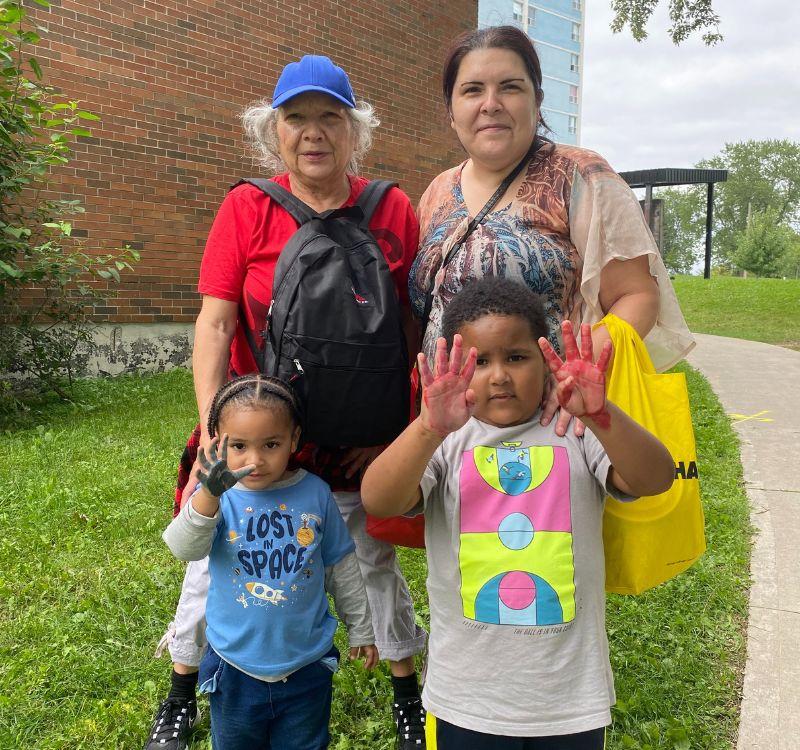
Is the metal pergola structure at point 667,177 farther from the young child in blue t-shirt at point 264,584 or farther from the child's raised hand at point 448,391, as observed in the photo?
the child's raised hand at point 448,391

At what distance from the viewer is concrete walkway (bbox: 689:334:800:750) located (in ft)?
8.75

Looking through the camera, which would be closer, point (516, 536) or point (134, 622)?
point (516, 536)

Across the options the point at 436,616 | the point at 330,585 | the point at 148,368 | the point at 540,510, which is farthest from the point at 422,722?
the point at 148,368

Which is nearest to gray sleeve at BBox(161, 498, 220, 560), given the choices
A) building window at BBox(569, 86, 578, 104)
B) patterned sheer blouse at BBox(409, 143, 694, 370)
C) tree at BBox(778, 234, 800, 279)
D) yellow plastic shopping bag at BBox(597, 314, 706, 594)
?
patterned sheer blouse at BBox(409, 143, 694, 370)

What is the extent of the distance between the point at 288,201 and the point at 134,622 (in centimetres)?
211

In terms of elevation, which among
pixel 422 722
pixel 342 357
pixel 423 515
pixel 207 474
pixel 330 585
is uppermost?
pixel 342 357

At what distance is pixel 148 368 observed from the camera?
355 inches

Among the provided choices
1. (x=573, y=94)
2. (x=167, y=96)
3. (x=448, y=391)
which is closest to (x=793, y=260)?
(x=573, y=94)

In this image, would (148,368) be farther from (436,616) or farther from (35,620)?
(436,616)

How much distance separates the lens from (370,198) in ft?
7.85

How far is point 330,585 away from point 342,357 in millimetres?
657

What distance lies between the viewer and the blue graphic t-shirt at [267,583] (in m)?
1.96

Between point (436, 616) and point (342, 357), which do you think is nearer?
point (436, 616)

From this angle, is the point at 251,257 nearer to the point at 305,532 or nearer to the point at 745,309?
the point at 305,532
